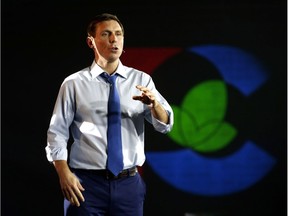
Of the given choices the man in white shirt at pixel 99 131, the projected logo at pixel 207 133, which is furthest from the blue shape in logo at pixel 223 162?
the man in white shirt at pixel 99 131

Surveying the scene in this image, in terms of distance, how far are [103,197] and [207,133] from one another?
1921mm

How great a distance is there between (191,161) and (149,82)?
1730 mm

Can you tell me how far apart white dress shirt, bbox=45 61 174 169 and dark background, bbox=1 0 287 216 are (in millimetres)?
1643

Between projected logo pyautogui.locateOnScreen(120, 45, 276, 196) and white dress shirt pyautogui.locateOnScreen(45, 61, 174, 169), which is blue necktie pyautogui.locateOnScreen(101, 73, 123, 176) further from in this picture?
projected logo pyautogui.locateOnScreen(120, 45, 276, 196)

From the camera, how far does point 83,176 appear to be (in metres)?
1.78

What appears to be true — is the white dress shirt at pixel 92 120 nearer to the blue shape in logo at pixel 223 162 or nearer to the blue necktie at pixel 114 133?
the blue necktie at pixel 114 133

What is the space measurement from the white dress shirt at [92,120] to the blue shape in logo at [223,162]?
1672 millimetres

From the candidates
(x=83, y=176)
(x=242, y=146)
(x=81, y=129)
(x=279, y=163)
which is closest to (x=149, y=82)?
(x=81, y=129)

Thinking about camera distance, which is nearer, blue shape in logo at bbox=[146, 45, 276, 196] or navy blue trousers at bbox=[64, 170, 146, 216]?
navy blue trousers at bbox=[64, 170, 146, 216]

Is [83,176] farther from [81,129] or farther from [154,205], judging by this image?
[154,205]

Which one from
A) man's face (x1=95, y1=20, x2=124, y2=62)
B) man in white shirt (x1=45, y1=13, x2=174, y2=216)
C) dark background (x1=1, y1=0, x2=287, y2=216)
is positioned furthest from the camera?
dark background (x1=1, y1=0, x2=287, y2=216)

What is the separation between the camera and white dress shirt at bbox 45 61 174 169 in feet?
5.82

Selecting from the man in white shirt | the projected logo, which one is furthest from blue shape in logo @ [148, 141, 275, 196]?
the man in white shirt

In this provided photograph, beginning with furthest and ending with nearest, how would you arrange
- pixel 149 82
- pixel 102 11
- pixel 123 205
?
1. pixel 102 11
2. pixel 149 82
3. pixel 123 205
